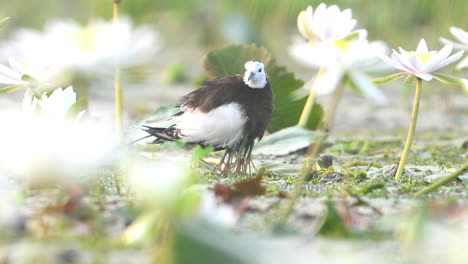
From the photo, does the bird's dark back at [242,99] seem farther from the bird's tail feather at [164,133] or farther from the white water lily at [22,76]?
the white water lily at [22,76]

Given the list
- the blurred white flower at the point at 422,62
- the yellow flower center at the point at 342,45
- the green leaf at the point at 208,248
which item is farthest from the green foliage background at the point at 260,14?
the green leaf at the point at 208,248

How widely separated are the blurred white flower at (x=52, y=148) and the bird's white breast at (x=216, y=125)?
20.3 inches

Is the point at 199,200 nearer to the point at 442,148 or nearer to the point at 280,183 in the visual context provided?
the point at 280,183

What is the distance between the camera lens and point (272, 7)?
5.29 m

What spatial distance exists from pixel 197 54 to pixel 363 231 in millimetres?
4127

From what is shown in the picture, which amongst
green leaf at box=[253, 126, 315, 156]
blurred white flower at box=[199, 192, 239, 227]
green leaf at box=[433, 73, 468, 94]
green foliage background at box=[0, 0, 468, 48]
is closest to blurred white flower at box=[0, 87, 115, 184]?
blurred white flower at box=[199, 192, 239, 227]

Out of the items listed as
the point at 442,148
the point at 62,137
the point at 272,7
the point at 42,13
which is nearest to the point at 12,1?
the point at 42,13

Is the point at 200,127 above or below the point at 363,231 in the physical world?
above

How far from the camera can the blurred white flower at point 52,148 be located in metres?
1.38

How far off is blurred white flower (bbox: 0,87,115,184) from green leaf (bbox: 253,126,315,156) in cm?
101

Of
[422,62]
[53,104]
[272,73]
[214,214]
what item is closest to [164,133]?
[53,104]

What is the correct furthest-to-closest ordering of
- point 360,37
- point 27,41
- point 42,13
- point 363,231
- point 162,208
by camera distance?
point 42,13 < point 360,37 < point 27,41 < point 363,231 < point 162,208

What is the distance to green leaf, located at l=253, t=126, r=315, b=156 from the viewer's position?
2.43 meters

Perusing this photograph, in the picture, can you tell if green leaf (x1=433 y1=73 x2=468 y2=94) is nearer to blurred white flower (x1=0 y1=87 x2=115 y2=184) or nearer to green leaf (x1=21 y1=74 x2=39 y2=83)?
blurred white flower (x1=0 y1=87 x2=115 y2=184)
